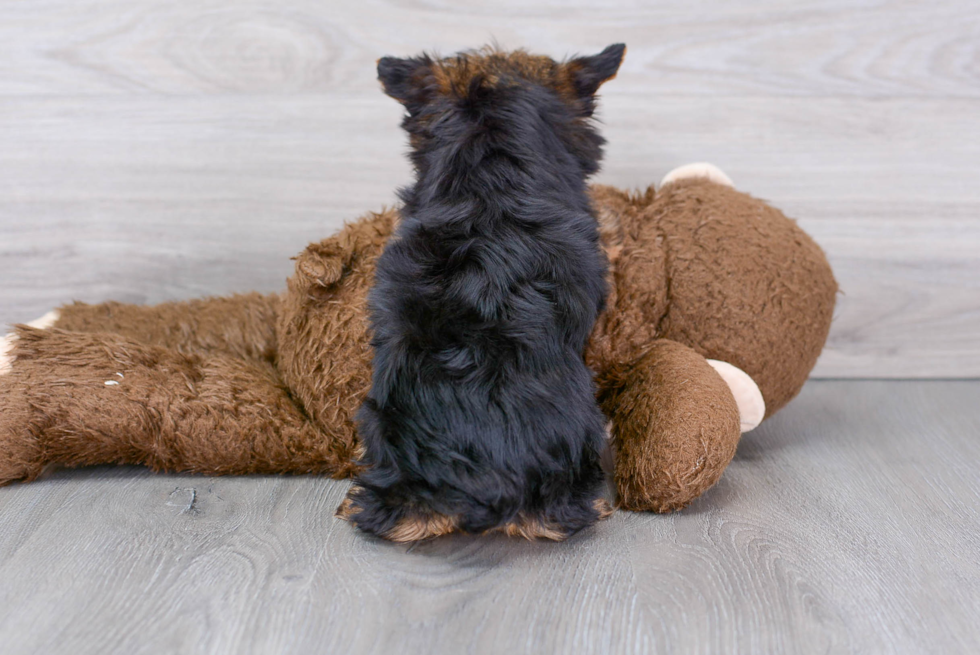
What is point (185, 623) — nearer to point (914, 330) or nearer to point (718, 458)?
point (718, 458)

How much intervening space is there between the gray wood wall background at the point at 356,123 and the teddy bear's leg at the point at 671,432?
0.66 m

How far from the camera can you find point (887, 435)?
130 cm

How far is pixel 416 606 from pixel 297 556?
175mm

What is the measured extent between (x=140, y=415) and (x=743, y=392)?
84cm

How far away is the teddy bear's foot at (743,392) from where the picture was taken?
1075mm

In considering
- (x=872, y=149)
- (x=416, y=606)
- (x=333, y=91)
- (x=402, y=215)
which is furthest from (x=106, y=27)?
(x=872, y=149)

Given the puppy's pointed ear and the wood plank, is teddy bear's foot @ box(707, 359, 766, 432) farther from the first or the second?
the wood plank

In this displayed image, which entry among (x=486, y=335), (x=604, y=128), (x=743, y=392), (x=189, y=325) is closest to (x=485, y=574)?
(x=486, y=335)

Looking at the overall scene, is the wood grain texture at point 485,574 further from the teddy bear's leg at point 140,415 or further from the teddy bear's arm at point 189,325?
the teddy bear's arm at point 189,325

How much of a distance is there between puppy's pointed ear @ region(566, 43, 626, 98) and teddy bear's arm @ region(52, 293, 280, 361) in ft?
1.97

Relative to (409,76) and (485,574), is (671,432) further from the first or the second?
(409,76)

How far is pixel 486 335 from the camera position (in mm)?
851

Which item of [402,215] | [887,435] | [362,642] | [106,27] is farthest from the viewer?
[106,27]

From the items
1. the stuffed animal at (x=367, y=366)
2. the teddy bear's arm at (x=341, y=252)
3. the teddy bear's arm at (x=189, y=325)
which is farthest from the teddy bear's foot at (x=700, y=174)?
the teddy bear's arm at (x=189, y=325)
